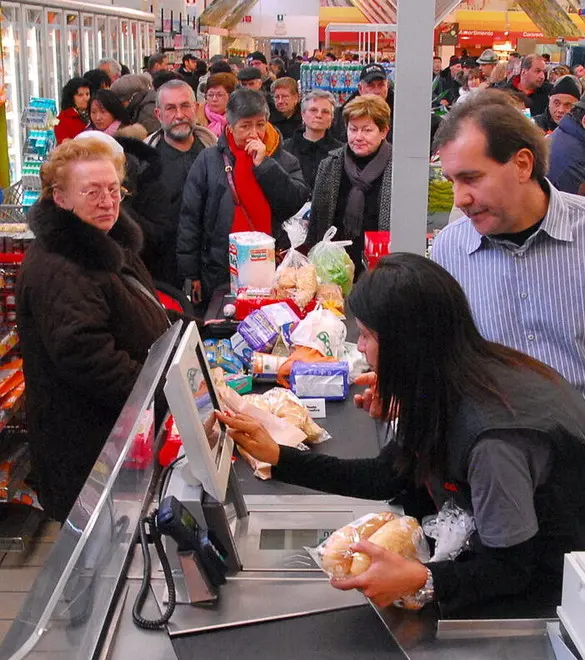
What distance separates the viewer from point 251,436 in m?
1.96

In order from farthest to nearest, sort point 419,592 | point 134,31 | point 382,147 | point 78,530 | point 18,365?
1. point 134,31
2. point 382,147
3. point 18,365
4. point 419,592
5. point 78,530

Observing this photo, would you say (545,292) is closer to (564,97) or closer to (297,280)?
(297,280)

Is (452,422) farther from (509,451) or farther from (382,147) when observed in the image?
(382,147)

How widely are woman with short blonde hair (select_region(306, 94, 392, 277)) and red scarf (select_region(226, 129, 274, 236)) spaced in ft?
1.11

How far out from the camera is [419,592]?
1612 millimetres

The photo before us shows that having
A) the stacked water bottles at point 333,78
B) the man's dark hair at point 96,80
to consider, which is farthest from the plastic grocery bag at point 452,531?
the stacked water bottles at point 333,78

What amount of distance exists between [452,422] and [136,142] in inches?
138

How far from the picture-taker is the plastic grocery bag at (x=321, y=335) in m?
3.26

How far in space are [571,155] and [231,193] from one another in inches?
82.9

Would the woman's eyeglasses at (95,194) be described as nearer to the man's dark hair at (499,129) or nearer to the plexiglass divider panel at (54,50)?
the man's dark hair at (499,129)

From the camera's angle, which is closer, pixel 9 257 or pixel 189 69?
pixel 9 257

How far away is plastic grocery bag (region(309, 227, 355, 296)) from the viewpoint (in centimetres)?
409

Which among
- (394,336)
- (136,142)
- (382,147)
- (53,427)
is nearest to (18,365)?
(136,142)

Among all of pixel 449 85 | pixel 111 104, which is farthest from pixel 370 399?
pixel 449 85
